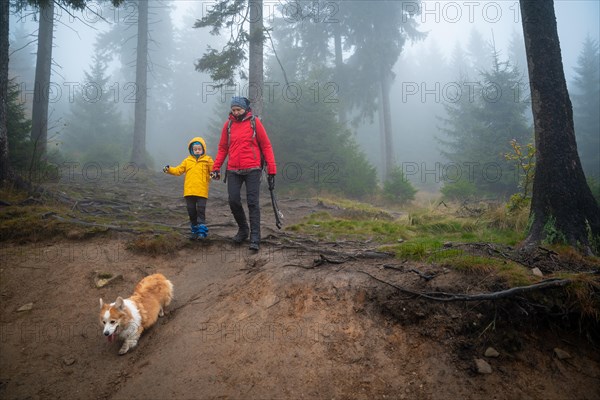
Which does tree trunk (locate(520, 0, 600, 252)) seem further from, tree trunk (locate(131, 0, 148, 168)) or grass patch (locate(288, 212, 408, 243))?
tree trunk (locate(131, 0, 148, 168))

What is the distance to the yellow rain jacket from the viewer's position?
6.12 m

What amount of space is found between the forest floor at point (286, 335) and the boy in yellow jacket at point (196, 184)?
109 centimetres

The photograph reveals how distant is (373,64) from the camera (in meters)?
24.9

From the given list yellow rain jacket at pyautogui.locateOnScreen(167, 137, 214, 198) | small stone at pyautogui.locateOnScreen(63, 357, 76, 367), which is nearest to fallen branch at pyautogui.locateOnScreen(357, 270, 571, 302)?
small stone at pyautogui.locateOnScreen(63, 357, 76, 367)

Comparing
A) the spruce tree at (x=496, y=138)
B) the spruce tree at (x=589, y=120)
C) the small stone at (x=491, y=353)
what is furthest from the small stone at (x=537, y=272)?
the spruce tree at (x=589, y=120)

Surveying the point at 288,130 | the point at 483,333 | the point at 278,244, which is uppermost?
the point at 288,130

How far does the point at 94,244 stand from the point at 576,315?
6.96 meters

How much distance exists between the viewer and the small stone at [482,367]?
105 inches

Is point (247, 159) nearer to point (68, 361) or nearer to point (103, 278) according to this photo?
point (103, 278)

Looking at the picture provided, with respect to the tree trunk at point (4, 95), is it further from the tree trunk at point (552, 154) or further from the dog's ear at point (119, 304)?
the tree trunk at point (552, 154)

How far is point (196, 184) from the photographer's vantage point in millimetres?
6148

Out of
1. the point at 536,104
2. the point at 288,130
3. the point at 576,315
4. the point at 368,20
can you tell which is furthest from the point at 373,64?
the point at 576,315

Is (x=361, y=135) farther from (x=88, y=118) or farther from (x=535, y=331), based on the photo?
(x=535, y=331)

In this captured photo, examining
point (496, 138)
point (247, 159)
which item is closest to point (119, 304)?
point (247, 159)
